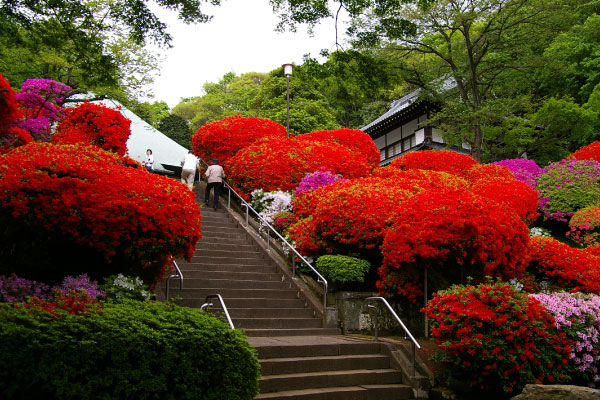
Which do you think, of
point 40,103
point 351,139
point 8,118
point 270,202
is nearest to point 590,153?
point 351,139

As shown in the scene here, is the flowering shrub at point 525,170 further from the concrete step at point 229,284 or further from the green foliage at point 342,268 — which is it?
the concrete step at point 229,284

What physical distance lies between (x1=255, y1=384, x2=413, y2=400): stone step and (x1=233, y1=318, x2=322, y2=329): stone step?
216 centimetres

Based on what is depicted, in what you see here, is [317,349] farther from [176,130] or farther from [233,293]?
[176,130]

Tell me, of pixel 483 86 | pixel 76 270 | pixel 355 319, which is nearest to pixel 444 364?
pixel 355 319

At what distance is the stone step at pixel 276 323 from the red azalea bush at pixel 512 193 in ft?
26.0

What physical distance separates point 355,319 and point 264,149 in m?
8.09

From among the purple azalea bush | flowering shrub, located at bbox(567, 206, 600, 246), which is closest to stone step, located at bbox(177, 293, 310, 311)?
the purple azalea bush

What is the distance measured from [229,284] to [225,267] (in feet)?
2.83

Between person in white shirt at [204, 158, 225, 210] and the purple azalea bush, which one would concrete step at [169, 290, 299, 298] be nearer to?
the purple azalea bush

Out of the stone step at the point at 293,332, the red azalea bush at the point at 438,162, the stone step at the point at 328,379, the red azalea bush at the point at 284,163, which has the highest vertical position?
the red azalea bush at the point at 438,162

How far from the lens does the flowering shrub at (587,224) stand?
55.2ft

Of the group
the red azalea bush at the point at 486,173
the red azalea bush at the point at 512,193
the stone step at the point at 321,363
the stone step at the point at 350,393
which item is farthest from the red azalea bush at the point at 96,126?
the red azalea bush at the point at 486,173

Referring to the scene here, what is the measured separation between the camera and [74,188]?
23.7 ft

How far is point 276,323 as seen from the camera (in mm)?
9062
